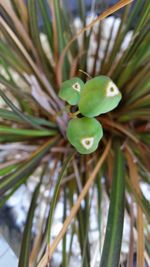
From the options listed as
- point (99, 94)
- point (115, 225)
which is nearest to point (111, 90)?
point (99, 94)

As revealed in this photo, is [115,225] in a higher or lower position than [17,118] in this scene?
lower

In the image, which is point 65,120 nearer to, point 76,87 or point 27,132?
point 27,132

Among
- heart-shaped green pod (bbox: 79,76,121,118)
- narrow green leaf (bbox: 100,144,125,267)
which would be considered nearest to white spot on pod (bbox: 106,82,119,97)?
heart-shaped green pod (bbox: 79,76,121,118)

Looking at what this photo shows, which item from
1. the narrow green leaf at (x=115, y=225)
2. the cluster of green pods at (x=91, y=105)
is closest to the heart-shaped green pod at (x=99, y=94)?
the cluster of green pods at (x=91, y=105)

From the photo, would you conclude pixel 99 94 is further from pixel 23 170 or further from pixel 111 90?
pixel 23 170

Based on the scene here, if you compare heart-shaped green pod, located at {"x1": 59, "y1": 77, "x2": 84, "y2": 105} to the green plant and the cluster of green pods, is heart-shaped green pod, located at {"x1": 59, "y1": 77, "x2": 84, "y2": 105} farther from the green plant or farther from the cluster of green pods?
the green plant

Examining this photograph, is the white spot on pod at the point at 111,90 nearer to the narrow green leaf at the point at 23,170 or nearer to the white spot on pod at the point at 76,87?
the white spot on pod at the point at 76,87

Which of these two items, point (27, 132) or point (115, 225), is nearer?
point (115, 225)
